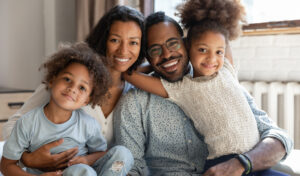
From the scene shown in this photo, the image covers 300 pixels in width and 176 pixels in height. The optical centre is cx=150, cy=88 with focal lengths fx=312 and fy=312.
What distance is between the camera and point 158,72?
4.70 ft

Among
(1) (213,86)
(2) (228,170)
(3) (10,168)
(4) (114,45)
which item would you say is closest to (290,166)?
(2) (228,170)

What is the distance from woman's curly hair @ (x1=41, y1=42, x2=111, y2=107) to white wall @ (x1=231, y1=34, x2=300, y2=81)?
4.41 ft

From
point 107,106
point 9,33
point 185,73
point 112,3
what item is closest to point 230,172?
point 185,73

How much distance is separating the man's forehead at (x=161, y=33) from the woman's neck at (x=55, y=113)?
19.1 inches

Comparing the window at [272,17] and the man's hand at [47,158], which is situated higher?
the window at [272,17]

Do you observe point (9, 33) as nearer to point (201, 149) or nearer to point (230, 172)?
point (201, 149)

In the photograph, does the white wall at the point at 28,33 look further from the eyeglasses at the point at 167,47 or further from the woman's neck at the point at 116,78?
the eyeglasses at the point at 167,47

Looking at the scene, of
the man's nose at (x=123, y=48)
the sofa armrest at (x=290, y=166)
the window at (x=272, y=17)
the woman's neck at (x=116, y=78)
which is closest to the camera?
the sofa armrest at (x=290, y=166)

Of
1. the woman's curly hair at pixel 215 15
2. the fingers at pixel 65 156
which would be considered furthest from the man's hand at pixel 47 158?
the woman's curly hair at pixel 215 15

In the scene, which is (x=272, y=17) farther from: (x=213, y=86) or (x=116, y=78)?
(x=116, y=78)

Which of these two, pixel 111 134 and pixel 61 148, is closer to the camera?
pixel 61 148

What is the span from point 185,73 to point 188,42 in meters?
0.14

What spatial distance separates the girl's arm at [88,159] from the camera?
117 centimetres

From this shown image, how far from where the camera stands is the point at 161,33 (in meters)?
1.37
